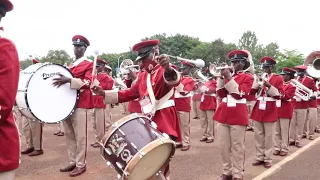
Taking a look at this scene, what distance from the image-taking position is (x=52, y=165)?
6.78m

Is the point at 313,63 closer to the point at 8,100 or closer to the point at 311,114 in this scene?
the point at 311,114

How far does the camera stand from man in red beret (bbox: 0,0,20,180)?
93.4 inches

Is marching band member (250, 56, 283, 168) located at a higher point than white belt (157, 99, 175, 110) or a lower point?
lower

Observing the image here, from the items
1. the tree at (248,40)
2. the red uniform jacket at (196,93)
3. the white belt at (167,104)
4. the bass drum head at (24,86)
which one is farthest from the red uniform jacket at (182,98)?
the tree at (248,40)

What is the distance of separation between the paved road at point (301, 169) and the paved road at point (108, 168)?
377 mm

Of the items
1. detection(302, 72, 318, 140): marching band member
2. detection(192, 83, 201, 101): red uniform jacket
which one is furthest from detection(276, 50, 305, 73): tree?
detection(302, 72, 318, 140): marching band member

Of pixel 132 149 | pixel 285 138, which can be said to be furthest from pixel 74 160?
pixel 285 138

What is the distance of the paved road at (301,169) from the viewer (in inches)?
241

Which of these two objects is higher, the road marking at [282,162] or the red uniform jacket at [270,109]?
the red uniform jacket at [270,109]

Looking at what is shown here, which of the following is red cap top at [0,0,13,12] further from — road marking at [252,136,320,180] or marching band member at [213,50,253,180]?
road marking at [252,136,320,180]

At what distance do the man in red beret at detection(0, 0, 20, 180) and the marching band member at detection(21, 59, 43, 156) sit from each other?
17.2 ft

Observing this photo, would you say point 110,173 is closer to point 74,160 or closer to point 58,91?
point 74,160

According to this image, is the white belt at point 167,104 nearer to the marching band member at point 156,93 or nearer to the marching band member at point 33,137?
the marching band member at point 156,93

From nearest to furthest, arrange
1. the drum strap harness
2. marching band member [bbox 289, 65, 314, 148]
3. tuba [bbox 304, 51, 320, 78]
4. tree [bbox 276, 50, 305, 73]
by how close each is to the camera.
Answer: the drum strap harness
marching band member [bbox 289, 65, 314, 148]
tuba [bbox 304, 51, 320, 78]
tree [bbox 276, 50, 305, 73]
